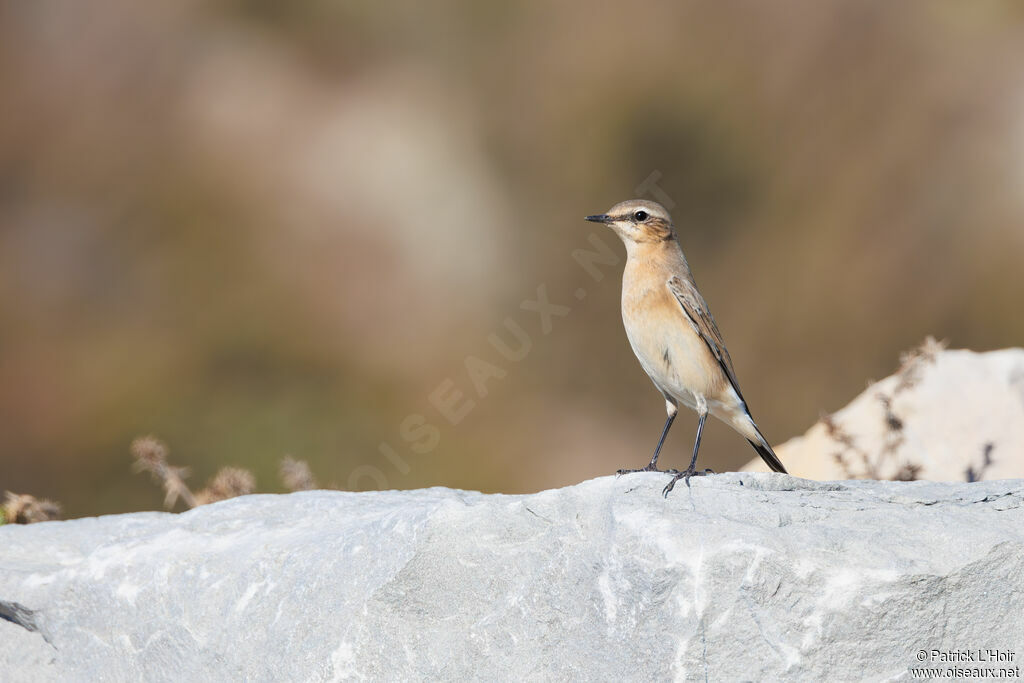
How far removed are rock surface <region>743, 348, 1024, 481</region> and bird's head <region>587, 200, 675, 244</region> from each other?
178 cm

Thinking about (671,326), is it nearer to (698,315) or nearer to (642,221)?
(698,315)

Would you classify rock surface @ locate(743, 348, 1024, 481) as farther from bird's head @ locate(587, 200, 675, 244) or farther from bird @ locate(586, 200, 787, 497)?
bird's head @ locate(587, 200, 675, 244)

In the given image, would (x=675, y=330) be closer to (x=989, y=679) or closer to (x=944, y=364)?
(x=989, y=679)

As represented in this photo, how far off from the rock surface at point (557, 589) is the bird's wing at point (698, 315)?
1.13 metres

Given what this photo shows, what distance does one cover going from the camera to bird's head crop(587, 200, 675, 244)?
5.62 m

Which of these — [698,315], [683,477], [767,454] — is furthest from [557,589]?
[767,454]

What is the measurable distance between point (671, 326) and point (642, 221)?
65 centimetres

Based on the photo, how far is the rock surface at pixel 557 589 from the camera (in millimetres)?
3658

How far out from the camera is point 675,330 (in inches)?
209

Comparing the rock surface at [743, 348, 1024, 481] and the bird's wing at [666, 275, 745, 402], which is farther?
the rock surface at [743, 348, 1024, 481]

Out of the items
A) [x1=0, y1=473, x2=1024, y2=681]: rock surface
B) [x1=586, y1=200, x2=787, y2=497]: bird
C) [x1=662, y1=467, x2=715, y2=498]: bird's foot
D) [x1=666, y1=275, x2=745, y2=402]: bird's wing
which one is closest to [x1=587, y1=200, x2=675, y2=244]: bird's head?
[x1=586, y1=200, x2=787, y2=497]: bird

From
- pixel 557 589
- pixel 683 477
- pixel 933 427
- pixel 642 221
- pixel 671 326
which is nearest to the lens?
pixel 557 589

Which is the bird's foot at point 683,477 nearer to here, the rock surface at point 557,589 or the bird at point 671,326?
the rock surface at point 557,589

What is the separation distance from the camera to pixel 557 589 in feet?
13.0
